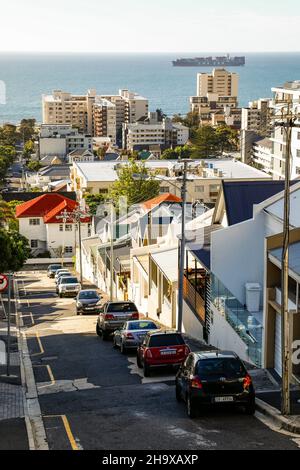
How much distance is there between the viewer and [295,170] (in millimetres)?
119938

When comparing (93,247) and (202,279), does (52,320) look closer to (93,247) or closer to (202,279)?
(202,279)

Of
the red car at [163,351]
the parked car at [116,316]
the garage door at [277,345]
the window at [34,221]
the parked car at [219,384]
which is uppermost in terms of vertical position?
the parked car at [219,384]

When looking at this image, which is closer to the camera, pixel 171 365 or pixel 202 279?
pixel 171 365

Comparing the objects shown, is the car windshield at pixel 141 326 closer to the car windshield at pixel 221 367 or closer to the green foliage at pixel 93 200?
the car windshield at pixel 221 367

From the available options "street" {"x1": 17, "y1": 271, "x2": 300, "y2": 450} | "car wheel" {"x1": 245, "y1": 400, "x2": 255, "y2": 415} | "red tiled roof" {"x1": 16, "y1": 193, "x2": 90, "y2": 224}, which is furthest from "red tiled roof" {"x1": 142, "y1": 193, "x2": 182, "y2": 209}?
"car wheel" {"x1": 245, "y1": 400, "x2": 255, "y2": 415}

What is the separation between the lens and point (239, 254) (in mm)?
30312

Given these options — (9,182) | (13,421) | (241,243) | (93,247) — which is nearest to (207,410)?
(13,421)

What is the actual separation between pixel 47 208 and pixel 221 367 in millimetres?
86339

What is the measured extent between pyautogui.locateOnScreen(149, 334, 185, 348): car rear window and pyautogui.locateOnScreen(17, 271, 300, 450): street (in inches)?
34.7

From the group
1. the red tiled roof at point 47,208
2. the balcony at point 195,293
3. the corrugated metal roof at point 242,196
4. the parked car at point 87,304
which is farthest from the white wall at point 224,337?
the red tiled roof at point 47,208

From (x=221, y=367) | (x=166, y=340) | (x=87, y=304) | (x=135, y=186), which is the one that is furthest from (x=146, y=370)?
(x=135, y=186)

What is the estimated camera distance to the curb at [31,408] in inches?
656

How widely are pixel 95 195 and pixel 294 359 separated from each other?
320 feet

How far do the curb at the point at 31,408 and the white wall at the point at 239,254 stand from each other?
7.18m
